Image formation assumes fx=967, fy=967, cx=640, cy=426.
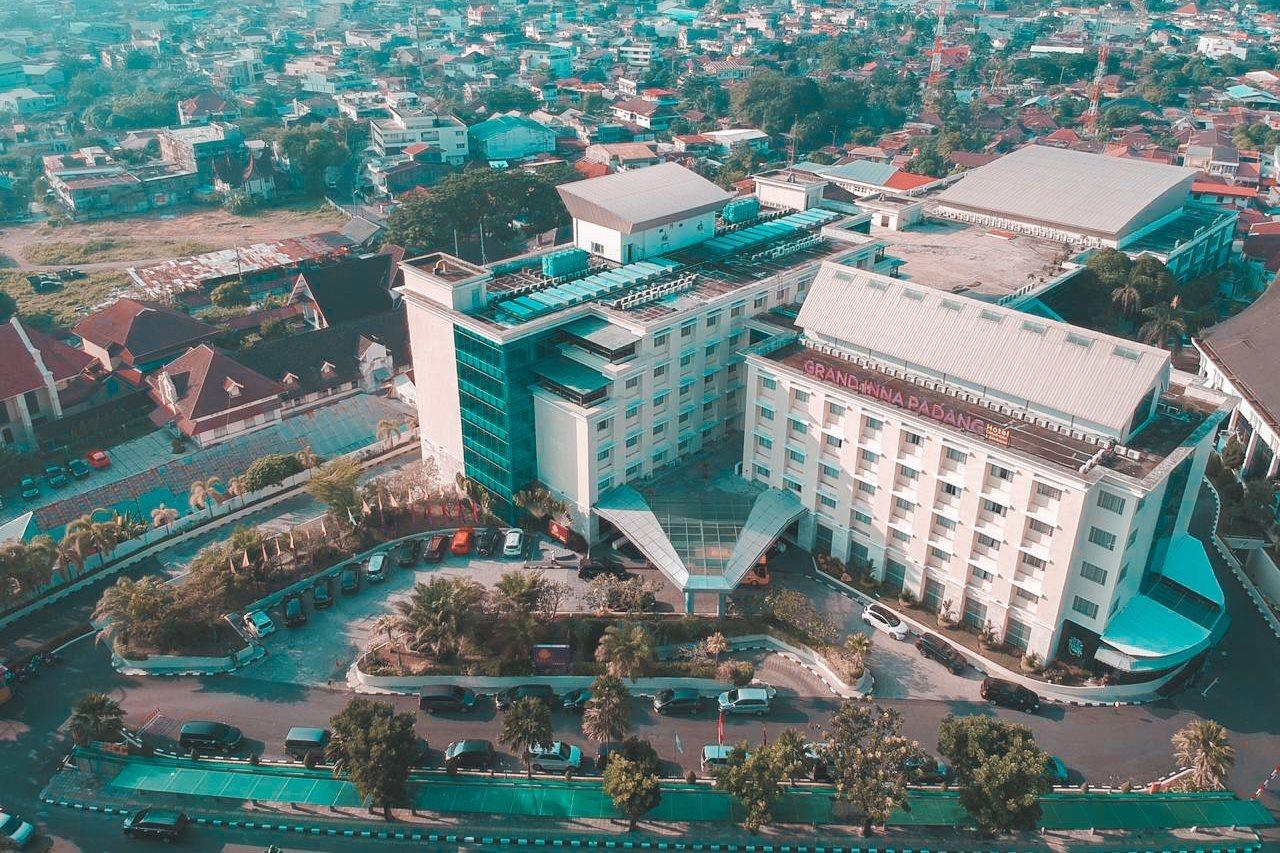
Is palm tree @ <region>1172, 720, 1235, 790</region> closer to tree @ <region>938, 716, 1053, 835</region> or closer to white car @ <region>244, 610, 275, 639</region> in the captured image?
tree @ <region>938, 716, 1053, 835</region>

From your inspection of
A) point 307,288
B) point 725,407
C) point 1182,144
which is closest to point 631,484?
point 725,407

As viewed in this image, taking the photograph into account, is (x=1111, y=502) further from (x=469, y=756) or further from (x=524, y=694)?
(x=469, y=756)

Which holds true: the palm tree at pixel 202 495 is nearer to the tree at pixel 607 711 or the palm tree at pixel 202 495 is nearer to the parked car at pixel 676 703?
the tree at pixel 607 711

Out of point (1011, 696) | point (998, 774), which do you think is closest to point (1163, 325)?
point (1011, 696)

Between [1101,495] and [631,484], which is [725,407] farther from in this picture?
[1101,495]

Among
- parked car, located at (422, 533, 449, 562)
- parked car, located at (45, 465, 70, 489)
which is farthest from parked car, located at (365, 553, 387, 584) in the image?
parked car, located at (45, 465, 70, 489)

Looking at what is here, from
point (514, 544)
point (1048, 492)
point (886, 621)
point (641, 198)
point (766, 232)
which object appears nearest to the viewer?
point (1048, 492)
